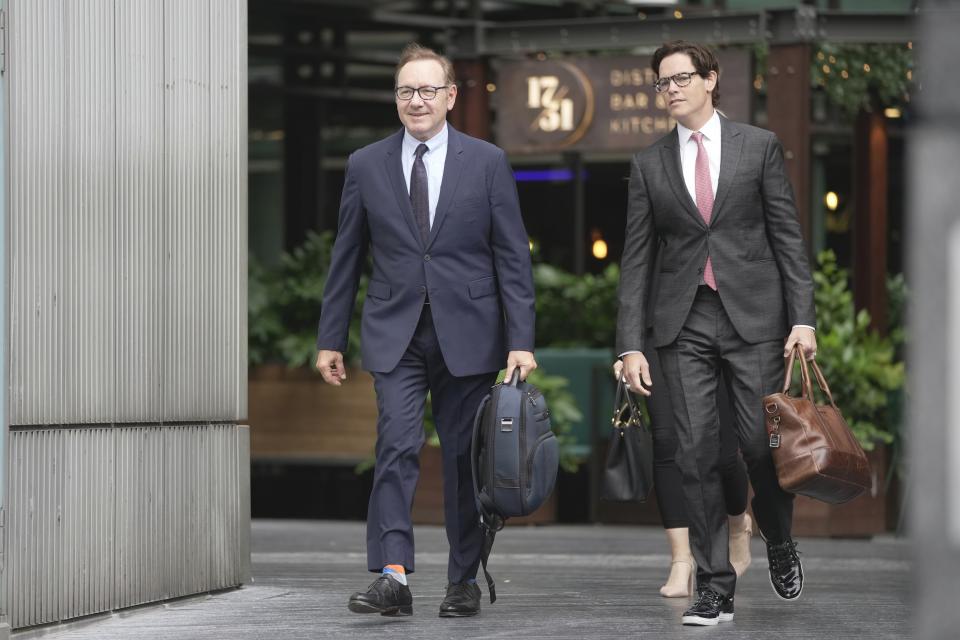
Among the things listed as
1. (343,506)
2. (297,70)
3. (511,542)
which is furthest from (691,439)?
(297,70)

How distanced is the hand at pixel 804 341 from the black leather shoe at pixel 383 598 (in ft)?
5.28

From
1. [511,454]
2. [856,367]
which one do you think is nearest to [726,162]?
[511,454]

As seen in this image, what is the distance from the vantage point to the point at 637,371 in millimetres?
5969

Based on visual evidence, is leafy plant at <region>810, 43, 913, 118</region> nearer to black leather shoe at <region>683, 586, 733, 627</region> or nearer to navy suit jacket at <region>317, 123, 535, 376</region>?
navy suit jacket at <region>317, 123, 535, 376</region>

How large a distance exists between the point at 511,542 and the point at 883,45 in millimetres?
4453

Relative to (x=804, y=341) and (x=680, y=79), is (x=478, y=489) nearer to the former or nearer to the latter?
(x=804, y=341)

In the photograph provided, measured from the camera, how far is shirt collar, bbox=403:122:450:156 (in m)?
6.08

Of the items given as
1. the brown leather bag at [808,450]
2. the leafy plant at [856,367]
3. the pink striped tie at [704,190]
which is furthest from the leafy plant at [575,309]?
the brown leather bag at [808,450]

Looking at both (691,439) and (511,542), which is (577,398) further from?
(691,439)

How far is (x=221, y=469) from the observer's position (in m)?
6.70

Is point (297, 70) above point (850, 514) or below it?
above

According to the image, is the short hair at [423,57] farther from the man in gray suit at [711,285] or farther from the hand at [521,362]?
the hand at [521,362]

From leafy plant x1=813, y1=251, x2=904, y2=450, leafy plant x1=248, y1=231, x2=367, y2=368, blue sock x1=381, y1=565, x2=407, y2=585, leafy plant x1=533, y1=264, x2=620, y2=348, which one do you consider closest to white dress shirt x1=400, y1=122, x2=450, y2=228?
blue sock x1=381, y1=565, x2=407, y2=585

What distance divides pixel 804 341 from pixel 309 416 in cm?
707
